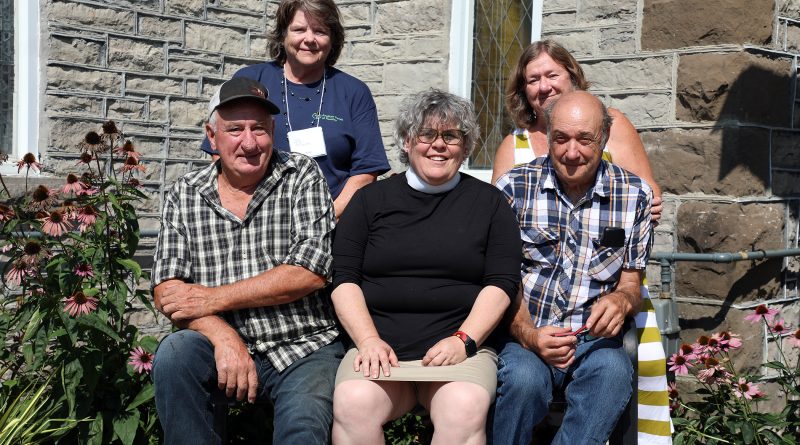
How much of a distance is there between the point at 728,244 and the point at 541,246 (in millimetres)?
1504

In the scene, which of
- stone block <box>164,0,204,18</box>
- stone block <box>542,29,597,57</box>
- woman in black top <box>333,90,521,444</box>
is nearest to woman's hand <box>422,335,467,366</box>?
woman in black top <box>333,90,521,444</box>

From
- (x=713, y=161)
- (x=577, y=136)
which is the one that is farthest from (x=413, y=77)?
(x=577, y=136)

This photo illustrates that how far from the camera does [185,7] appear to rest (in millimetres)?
5508

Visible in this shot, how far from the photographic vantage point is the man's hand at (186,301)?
10.4ft

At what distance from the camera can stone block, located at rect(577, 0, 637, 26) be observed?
15.6ft

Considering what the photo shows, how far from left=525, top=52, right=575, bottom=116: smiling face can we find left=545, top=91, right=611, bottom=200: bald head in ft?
1.37

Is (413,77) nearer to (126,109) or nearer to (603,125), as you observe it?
(126,109)

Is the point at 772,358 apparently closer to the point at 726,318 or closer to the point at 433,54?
the point at 726,318

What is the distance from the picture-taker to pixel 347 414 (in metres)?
2.99

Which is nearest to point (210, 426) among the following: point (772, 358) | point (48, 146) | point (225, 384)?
point (225, 384)

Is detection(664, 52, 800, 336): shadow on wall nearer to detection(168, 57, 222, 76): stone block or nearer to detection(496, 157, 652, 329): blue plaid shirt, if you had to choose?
detection(496, 157, 652, 329): blue plaid shirt

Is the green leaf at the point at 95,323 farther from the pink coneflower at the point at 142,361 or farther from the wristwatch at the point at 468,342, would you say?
the wristwatch at the point at 468,342

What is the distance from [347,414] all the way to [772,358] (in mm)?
2548

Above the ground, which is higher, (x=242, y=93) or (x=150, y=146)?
(x=242, y=93)
